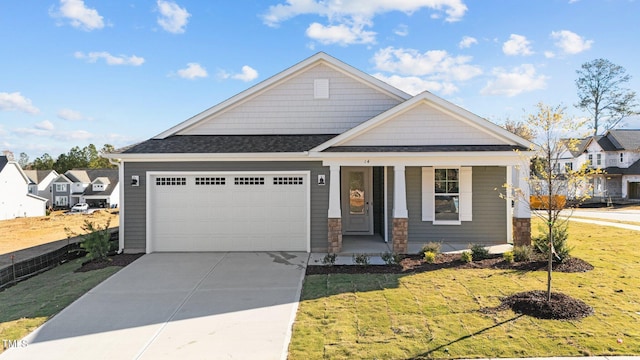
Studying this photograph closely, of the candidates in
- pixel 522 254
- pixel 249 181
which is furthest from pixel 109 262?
pixel 522 254

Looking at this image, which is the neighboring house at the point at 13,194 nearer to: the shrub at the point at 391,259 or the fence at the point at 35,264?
the fence at the point at 35,264

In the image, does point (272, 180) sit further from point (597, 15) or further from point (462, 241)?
point (597, 15)

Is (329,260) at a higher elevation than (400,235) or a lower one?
lower

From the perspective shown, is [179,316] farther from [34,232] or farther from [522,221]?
[34,232]

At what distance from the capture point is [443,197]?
11969 mm

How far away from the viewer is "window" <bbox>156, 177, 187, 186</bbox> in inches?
442

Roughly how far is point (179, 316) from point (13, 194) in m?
50.4

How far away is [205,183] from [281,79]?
436 centimetres

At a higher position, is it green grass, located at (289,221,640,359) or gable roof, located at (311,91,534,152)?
gable roof, located at (311,91,534,152)

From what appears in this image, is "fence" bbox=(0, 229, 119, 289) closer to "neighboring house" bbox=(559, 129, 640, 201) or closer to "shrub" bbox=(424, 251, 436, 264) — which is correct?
"shrub" bbox=(424, 251, 436, 264)

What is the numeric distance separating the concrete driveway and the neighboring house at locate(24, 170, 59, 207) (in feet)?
212

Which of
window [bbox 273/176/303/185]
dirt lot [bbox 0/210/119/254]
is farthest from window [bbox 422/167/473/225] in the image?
dirt lot [bbox 0/210/119/254]

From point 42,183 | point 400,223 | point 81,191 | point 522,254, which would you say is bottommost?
point 522,254

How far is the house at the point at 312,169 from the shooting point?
1051cm
